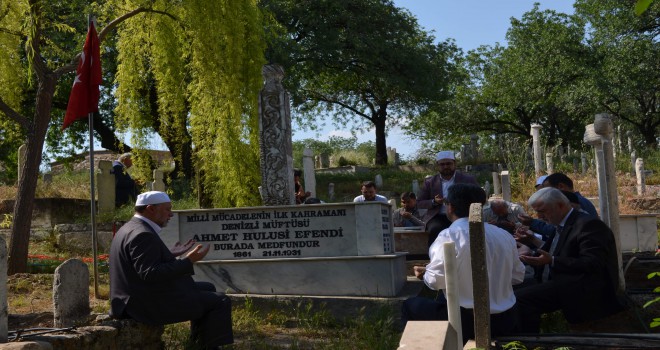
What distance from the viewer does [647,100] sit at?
40375 millimetres

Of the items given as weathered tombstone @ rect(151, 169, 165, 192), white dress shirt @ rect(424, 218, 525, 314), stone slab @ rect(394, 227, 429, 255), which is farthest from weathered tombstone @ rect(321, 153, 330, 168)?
white dress shirt @ rect(424, 218, 525, 314)

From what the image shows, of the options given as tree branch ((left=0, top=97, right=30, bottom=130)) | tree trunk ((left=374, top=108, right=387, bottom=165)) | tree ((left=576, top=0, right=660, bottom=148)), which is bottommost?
tree branch ((left=0, top=97, right=30, bottom=130))

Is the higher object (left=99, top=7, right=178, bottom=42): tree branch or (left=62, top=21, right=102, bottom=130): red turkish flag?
(left=99, top=7, right=178, bottom=42): tree branch

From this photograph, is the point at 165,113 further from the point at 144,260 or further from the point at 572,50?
the point at 572,50

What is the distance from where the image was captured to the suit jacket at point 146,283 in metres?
6.22

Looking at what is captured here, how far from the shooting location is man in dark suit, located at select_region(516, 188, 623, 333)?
6.27 meters

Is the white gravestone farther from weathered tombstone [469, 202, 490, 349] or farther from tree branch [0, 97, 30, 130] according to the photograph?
weathered tombstone [469, 202, 490, 349]

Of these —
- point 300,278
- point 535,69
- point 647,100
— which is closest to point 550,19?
point 535,69

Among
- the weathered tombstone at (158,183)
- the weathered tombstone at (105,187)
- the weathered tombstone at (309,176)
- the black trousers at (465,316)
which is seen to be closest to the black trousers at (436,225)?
the black trousers at (465,316)

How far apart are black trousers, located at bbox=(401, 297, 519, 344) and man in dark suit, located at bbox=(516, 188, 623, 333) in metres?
0.61

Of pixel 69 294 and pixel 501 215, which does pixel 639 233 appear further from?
pixel 69 294

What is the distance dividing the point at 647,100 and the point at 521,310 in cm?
3735

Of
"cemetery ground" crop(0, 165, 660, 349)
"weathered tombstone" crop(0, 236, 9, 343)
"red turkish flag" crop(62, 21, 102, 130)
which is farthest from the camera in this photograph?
"red turkish flag" crop(62, 21, 102, 130)

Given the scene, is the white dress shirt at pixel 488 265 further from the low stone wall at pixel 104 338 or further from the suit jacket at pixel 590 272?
the low stone wall at pixel 104 338
